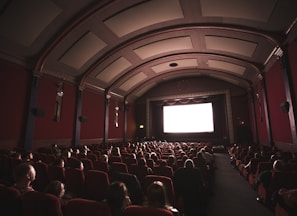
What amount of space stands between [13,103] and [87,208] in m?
7.94

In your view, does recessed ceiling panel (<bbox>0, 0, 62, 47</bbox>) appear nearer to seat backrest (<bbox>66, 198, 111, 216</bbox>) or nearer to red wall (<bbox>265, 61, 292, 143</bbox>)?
seat backrest (<bbox>66, 198, 111, 216</bbox>)

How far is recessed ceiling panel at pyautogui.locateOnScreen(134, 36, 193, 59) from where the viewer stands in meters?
9.93

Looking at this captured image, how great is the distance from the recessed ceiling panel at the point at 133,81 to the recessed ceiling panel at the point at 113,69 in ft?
6.69

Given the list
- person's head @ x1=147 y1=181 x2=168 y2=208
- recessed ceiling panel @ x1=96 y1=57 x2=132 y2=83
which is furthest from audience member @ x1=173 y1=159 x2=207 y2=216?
recessed ceiling panel @ x1=96 y1=57 x2=132 y2=83

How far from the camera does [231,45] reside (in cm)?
914

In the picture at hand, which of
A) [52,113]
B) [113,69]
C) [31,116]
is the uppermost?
[113,69]

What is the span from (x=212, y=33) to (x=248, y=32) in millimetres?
1846

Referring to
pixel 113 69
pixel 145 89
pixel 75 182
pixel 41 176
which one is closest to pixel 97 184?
pixel 75 182

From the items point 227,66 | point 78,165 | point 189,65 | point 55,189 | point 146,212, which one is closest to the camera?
point 146,212

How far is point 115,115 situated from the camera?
14930mm

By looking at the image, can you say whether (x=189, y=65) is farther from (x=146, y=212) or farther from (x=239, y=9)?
(x=146, y=212)

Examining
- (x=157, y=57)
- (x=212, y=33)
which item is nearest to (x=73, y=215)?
(x=212, y=33)

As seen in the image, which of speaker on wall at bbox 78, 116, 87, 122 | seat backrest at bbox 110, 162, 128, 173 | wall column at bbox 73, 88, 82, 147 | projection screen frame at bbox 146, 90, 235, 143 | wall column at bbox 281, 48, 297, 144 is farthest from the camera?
projection screen frame at bbox 146, 90, 235, 143

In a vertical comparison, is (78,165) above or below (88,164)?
above
